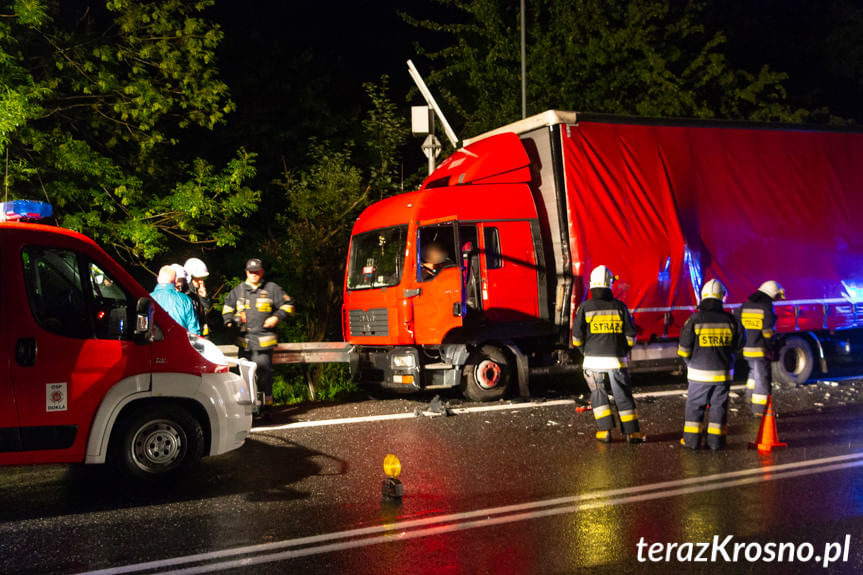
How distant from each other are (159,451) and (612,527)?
3.55 metres

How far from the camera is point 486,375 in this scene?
37.4 feet

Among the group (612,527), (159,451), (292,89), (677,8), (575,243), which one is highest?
(677,8)

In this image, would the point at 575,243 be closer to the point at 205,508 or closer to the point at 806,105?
the point at 205,508

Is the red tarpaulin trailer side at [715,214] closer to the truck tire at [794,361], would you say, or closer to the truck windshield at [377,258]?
the truck tire at [794,361]

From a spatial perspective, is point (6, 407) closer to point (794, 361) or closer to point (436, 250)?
point (436, 250)

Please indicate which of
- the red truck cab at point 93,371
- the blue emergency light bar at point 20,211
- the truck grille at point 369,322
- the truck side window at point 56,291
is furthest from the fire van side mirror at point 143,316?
the truck grille at point 369,322

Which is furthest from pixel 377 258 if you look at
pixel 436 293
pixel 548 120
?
pixel 548 120

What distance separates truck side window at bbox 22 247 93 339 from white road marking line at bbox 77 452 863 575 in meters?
2.10

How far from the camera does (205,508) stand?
617 cm

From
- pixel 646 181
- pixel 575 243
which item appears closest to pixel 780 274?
pixel 646 181

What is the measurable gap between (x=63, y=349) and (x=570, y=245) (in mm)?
7206

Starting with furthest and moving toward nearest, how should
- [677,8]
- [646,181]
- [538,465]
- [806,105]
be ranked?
[806,105]
[677,8]
[646,181]
[538,465]

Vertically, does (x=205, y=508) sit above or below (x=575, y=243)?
below

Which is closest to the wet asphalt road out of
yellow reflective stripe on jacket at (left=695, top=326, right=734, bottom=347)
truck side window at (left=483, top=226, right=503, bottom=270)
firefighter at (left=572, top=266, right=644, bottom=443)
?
firefighter at (left=572, top=266, right=644, bottom=443)
